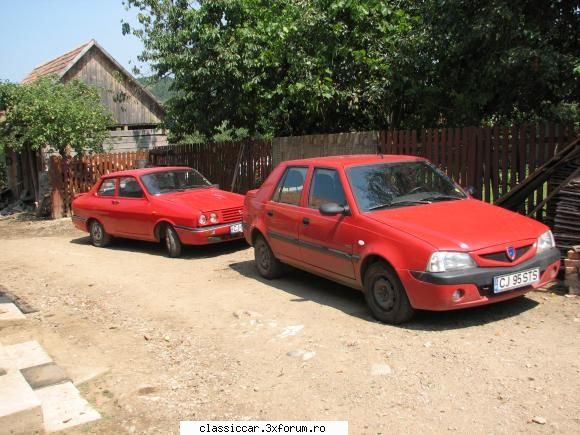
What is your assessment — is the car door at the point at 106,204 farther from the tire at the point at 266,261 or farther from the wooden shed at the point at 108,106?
the wooden shed at the point at 108,106

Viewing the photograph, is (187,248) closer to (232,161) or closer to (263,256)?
(263,256)

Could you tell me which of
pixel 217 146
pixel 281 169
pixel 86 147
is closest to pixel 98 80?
pixel 86 147

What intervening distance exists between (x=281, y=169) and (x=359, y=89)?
5321 millimetres

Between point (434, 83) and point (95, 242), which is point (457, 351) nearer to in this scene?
point (434, 83)

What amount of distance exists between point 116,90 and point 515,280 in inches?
865

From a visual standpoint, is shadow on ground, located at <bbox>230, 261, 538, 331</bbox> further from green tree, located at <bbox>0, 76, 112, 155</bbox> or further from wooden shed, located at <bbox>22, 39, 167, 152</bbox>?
wooden shed, located at <bbox>22, 39, 167, 152</bbox>

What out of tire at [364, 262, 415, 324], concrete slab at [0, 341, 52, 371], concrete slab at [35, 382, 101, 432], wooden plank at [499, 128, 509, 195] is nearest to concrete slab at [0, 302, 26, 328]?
concrete slab at [0, 341, 52, 371]

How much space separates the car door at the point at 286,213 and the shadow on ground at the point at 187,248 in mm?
2589

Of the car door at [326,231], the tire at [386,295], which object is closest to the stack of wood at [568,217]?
the tire at [386,295]

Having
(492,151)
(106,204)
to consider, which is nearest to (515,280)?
(492,151)

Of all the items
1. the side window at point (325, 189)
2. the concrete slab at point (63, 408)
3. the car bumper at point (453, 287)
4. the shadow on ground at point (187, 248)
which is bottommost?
the shadow on ground at point (187, 248)

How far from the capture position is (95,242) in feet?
36.9

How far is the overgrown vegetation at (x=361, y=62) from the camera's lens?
364 inches

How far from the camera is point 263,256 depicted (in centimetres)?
754
